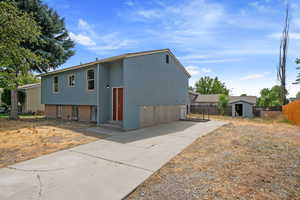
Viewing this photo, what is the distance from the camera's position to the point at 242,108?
23250mm

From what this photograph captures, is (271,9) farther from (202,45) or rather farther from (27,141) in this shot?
(27,141)

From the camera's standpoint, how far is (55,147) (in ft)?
19.4

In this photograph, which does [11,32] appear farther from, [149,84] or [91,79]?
[149,84]

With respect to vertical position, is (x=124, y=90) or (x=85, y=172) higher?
(x=124, y=90)

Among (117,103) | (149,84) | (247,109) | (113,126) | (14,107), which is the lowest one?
(113,126)

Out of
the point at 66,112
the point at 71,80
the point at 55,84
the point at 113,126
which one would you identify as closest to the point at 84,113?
the point at 66,112

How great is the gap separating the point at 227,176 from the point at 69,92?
486 inches

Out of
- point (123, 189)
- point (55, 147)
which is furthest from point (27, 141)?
point (123, 189)

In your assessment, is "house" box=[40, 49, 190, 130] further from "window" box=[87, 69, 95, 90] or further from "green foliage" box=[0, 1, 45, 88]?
"green foliage" box=[0, 1, 45, 88]

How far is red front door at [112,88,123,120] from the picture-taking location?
10507 mm

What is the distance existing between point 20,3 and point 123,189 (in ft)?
60.4

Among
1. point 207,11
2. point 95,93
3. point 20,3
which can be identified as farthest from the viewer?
point 20,3

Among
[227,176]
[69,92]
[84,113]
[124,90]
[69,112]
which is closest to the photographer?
[227,176]

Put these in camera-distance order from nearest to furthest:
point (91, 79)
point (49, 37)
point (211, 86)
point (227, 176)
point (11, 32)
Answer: point (227, 176) < point (11, 32) < point (91, 79) < point (49, 37) < point (211, 86)
